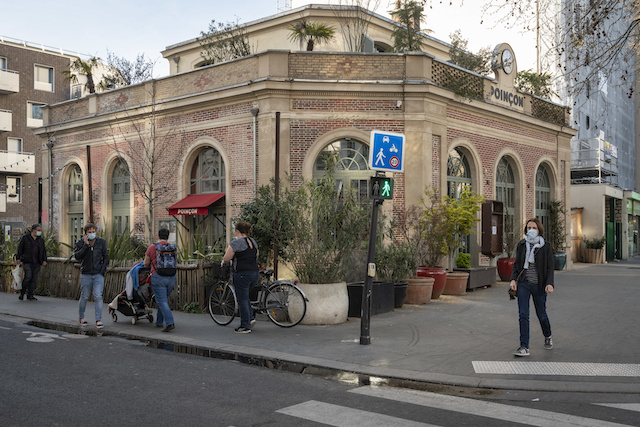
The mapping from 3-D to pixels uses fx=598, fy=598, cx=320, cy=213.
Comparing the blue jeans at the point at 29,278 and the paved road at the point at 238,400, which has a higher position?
the blue jeans at the point at 29,278

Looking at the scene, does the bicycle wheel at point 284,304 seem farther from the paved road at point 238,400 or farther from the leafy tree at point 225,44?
the leafy tree at point 225,44

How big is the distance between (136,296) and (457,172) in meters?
12.0

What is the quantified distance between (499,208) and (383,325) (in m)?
10.5

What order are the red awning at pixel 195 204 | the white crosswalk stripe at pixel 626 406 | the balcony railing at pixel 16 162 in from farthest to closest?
the balcony railing at pixel 16 162 < the red awning at pixel 195 204 < the white crosswalk stripe at pixel 626 406

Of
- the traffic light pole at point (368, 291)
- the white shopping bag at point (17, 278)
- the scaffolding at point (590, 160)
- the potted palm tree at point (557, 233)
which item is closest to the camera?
the traffic light pole at point (368, 291)

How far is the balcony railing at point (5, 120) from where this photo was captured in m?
37.7

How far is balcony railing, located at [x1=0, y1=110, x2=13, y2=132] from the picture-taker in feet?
124

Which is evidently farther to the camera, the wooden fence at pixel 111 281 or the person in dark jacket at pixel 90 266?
the wooden fence at pixel 111 281

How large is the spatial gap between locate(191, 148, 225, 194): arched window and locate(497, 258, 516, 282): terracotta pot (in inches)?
356

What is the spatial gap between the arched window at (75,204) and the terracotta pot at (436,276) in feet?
49.5

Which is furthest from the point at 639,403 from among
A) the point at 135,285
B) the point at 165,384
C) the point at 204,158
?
the point at 204,158

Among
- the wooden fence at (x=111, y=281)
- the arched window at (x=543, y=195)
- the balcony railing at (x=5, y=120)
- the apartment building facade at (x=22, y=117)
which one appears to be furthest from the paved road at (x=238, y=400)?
the balcony railing at (x=5, y=120)

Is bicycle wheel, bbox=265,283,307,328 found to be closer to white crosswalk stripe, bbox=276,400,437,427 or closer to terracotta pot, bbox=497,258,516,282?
white crosswalk stripe, bbox=276,400,437,427

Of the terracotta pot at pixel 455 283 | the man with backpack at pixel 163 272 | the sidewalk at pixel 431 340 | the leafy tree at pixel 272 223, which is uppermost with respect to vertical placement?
the leafy tree at pixel 272 223
